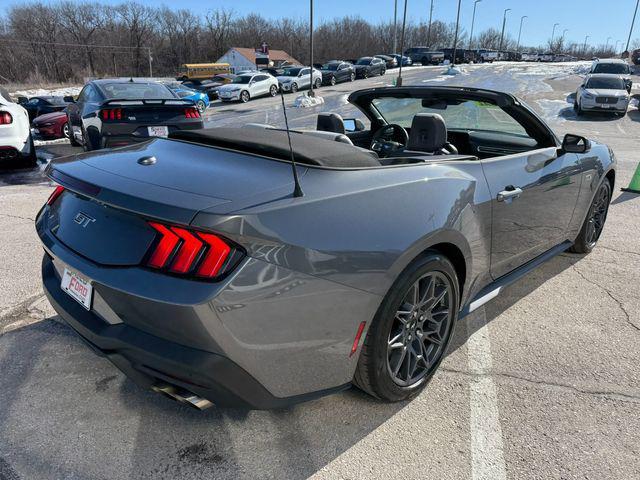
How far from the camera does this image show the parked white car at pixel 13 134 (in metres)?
7.09

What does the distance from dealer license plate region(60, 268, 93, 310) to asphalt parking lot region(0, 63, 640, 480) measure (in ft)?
2.02

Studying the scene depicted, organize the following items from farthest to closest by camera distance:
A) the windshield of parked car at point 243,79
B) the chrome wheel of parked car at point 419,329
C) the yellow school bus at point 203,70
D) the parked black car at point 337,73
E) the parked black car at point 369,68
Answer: the yellow school bus at point 203,70
the parked black car at point 369,68
the parked black car at point 337,73
the windshield of parked car at point 243,79
the chrome wheel of parked car at point 419,329

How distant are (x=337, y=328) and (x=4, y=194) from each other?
6.37 meters

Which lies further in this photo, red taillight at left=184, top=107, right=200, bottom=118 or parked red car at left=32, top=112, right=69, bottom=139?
parked red car at left=32, top=112, right=69, bottom=139

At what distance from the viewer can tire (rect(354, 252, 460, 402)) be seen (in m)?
2.05

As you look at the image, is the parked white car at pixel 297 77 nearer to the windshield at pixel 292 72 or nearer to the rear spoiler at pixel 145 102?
the windshield at pixel 292 72

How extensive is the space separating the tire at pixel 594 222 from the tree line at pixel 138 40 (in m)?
39.3

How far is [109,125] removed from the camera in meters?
7.00

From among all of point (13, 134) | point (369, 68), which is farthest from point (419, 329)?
point (369, 68)

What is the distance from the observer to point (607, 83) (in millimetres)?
18281

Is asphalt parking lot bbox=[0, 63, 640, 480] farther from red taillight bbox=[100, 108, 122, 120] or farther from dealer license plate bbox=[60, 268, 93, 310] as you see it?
red taillight bbox=[100, 108, 122, 120]

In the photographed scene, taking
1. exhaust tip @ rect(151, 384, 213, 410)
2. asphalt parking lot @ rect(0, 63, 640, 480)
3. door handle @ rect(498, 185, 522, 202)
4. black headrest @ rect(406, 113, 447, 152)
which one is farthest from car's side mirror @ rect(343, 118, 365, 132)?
exhaust tip @ rect(151, 384, 213, 410)

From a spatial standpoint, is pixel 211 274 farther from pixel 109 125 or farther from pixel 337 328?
pixel 109 125

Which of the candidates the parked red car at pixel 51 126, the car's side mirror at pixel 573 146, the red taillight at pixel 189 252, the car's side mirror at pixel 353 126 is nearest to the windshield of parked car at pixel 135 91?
the parked red car at pixel 51 126
